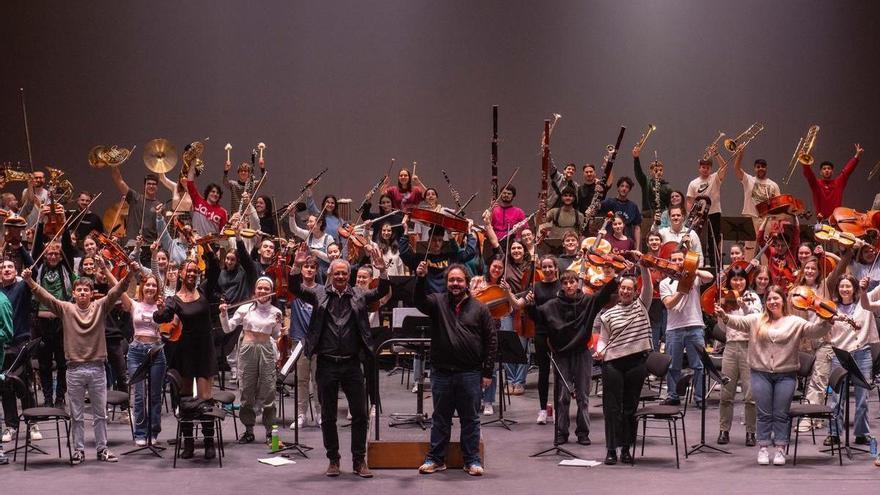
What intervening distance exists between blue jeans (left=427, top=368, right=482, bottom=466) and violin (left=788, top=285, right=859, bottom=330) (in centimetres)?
249

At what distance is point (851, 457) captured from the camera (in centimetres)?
874

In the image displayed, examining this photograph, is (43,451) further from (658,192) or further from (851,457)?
(658,192)

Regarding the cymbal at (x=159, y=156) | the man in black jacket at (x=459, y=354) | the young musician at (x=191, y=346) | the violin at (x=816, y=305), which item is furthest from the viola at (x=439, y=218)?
the cymbal at (x=159, y=156)

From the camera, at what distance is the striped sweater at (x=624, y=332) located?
8.66 metres

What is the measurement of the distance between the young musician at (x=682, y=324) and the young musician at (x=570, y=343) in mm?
1160

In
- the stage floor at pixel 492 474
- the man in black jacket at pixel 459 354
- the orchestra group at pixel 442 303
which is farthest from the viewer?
the orchestra group at pixel 442 303

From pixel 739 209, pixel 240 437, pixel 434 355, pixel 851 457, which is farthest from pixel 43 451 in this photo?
pixel 739 209

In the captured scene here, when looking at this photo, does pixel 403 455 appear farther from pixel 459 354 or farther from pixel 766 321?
pixel 766 321

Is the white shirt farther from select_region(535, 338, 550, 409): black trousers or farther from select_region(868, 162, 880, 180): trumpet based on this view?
select_region(868, 162, 880, 180): trumpet

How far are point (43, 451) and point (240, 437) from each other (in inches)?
62.0

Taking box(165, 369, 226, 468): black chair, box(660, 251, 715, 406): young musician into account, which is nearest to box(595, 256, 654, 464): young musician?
box(660, 251, 715, 406): young musician

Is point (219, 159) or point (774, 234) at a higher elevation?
point (219, 159)

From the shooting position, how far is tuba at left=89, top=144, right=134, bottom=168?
13664mm

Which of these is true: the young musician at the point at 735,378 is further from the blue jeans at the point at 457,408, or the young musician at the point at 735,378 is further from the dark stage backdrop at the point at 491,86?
the dark stage backdrop at the point at 491,86
